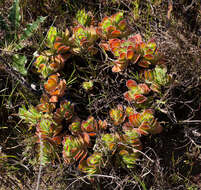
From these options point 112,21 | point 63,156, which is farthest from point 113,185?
point 112,21

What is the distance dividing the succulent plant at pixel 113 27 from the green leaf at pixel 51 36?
0.35 meters

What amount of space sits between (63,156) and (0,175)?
60cm

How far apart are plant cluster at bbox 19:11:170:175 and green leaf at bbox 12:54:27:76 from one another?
10 centimetres

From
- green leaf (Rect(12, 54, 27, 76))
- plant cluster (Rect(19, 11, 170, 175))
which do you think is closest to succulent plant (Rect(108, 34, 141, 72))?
plant cluster (Rect(19, 11, 170, 175))

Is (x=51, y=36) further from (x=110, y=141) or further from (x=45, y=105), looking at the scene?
(x=110, y=141)

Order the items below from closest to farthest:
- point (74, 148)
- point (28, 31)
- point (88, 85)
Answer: point (74, 148) → point (88, 85) → point (28, 31)

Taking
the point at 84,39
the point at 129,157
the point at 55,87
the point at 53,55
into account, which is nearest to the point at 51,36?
the point at 53,55

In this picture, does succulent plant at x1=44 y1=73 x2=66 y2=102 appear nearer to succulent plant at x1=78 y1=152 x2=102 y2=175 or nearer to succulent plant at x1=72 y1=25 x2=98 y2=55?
succulent plant at x1=72 y1=25 x2=98 y2=55

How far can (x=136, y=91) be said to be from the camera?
6.89 ft

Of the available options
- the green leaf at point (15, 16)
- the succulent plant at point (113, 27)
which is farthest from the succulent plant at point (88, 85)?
the green leaf at point (15, 16)

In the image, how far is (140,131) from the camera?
6.67ft

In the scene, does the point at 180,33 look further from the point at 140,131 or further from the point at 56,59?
the point at 56,59

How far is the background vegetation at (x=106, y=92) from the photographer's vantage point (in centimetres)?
212

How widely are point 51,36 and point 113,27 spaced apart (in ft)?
1.63
